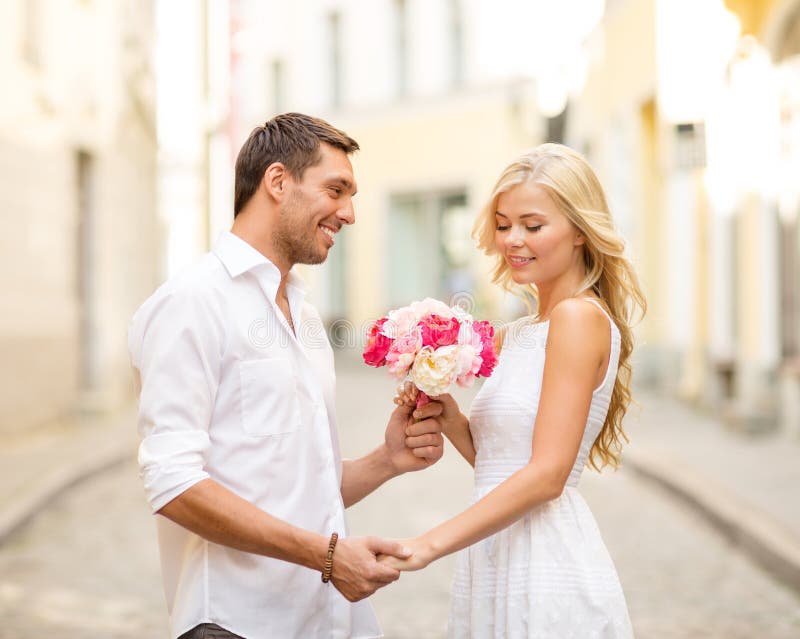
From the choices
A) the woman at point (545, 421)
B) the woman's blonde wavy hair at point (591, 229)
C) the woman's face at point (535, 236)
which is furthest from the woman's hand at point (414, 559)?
the woman's face at point (535, 236)

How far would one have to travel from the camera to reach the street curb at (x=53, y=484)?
8.07 meters

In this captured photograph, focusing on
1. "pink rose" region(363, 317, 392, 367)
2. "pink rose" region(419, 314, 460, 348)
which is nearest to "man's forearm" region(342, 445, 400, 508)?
"pink rose" region(363, 317, 392, 367)

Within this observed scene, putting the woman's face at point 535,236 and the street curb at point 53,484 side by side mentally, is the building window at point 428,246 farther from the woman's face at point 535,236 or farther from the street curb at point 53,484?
the woman's face at point 535,236

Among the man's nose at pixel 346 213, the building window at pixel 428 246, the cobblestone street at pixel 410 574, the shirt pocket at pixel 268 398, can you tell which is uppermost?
the building window at pixel 428 246

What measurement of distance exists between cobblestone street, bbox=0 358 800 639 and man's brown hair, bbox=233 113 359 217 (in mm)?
3298

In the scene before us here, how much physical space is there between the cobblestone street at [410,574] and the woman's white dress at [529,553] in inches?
109

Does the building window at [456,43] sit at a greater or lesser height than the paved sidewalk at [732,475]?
greater

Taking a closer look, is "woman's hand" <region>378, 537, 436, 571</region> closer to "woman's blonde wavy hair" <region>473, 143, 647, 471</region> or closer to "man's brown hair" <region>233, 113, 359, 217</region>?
"woman's blonde wavy hair" <region>473, 143, 647, 471</region>

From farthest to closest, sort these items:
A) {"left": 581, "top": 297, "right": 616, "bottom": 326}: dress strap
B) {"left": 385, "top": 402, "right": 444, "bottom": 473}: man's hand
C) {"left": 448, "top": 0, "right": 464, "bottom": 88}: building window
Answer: {"left": 448, "top": 0, "right": 464, "bottom": 88}: building window
{"left": 385, "top": 402, "right": 444, "bottom": 473}: man's hand
{"left": 581, "top": 297, "right": 616, "bottom": 326}: dress strap

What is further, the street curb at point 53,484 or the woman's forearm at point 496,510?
the street curb at point 53,484

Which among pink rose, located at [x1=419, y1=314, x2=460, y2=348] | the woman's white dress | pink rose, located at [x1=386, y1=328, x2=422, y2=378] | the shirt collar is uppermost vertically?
the shirt collar

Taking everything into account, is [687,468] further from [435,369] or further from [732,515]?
[435,369]

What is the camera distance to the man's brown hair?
9.41 ft

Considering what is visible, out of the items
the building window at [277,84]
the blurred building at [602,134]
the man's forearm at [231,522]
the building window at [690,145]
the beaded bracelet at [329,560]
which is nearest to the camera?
the man's forearm at [231,522]
